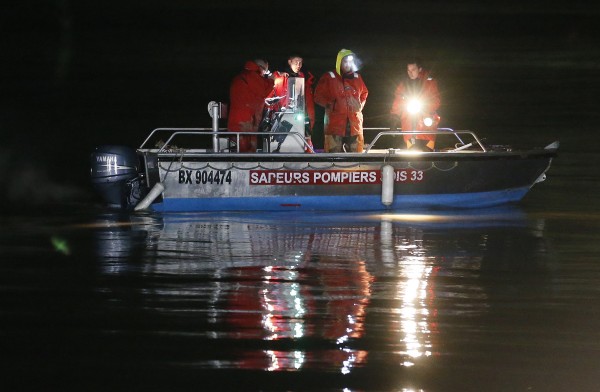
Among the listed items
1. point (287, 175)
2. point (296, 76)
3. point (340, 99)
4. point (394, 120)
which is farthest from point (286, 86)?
point (394, 120)

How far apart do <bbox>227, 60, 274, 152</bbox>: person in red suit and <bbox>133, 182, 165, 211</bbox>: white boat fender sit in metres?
1.11

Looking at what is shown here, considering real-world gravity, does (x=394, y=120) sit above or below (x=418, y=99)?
below

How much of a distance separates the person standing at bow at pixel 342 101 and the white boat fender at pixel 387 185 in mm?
561

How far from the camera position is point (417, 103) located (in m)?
14.7

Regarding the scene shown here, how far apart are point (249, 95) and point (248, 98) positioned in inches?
1.5

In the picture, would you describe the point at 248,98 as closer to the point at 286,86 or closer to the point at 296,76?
the point at 286,86

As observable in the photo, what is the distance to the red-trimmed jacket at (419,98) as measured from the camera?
578 inches

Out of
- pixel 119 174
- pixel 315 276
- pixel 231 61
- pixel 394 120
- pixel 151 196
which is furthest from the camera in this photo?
pixel 231 61

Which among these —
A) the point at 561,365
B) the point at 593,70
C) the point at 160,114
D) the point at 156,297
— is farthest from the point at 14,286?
the point at 593,70

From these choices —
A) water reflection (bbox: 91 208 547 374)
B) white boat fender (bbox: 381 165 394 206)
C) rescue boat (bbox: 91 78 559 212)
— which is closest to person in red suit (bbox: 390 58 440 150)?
rescue boat (bbox: 91 78 559 212)

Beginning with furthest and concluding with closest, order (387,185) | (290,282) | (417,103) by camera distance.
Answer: (417,103)
(387,185)
(290,282)

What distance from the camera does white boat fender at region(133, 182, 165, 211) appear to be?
540 inches

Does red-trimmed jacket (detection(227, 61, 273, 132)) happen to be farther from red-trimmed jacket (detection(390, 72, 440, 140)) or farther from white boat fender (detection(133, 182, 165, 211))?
red-trimmed jacket (detection(390, 72, 440, 140))

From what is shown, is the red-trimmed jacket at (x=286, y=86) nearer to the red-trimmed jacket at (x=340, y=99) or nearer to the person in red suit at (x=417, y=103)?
the red-trimmed jacket at (x=340, y=99)
